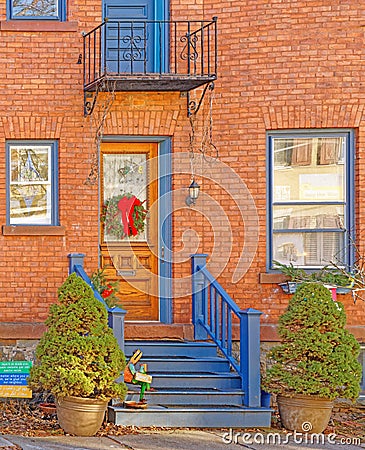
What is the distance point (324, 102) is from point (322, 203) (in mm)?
1349

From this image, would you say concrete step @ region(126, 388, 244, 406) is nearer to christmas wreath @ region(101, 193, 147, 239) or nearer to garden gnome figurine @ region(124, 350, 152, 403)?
garden gnome figurine @ region(124, 350, 152, 403)

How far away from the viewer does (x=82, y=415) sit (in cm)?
955

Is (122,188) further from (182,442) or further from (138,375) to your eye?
(182,442)

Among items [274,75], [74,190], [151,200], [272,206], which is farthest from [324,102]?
[74,190]

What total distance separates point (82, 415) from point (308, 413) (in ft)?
8.18

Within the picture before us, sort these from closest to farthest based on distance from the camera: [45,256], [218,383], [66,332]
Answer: [66,332] → [218,383] → [45,256]

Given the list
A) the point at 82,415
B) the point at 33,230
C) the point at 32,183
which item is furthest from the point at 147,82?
the point at 82,415

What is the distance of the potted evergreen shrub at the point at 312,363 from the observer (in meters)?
9.95

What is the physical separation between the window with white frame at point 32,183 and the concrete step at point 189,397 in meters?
2.94

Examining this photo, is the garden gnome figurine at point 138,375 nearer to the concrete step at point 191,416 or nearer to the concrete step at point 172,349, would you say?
the concrete step at point 191,416

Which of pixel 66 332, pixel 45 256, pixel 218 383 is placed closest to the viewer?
pixel 66 332

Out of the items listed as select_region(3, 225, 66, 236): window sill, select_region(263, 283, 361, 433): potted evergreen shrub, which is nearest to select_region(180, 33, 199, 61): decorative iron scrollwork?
select_region(3, 225, 66, 236): window sill

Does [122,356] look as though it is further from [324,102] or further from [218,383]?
[324,102]

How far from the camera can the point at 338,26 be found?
12086 millimetres
